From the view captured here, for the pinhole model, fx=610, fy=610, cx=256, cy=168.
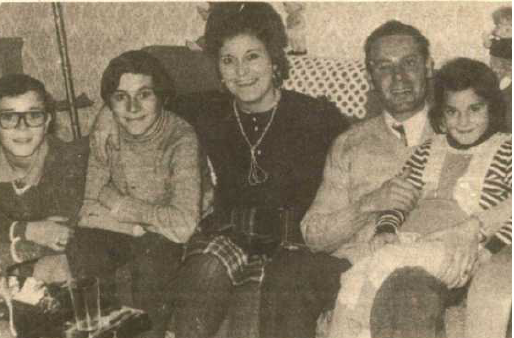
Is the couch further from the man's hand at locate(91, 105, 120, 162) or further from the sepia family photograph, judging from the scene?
the man's hand at locate(91, 105, 120, 162)

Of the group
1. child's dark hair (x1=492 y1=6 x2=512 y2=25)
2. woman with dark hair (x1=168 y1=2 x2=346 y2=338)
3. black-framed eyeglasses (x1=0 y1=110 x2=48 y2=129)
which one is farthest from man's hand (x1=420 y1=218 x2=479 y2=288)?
black-framed eyeglasses (x1=0 y1=110 x2=48 y2=129)

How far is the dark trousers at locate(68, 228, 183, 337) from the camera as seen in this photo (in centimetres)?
118

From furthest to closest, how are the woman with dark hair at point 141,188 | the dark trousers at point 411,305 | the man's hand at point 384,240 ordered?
the woman with dark hair at point 141,188, the man's hand at point 384,240, the dark trousers at point 411,305

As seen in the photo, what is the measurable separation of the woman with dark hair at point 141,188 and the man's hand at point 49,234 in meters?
0.03

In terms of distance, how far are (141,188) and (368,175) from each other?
0.46 m

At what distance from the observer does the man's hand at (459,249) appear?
40.8 inches

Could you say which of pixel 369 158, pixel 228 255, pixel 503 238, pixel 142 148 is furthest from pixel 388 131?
pixel 142 148

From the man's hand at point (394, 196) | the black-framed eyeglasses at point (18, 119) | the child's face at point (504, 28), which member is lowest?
the man's hand at point (394, 196)

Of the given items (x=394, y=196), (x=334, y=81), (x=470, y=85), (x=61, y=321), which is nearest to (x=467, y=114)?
(x=470, y=85)

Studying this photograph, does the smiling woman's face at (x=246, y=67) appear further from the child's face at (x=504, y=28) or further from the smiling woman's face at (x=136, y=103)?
the child's face at (x=504, y=28)

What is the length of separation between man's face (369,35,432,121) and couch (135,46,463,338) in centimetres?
7

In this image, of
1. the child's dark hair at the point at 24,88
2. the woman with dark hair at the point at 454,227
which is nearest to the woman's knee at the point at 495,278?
the woman with dark hair at the point at 454,227

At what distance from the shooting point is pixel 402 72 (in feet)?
3.75

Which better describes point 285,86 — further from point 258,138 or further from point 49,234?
point 49,234
